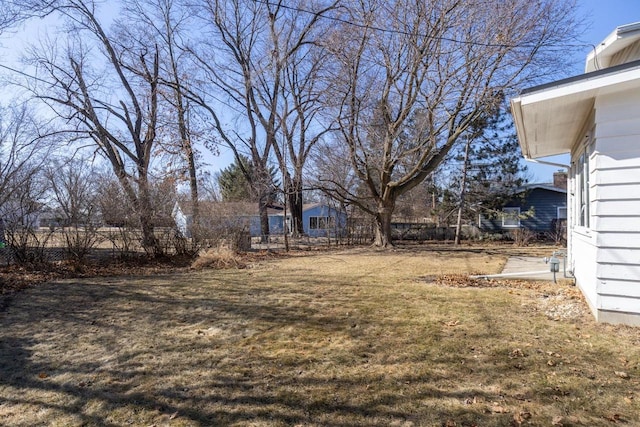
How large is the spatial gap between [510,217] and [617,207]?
2016 cm

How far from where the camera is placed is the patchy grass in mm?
2762

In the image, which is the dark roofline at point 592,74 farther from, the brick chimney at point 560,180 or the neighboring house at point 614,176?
the brick chimney at point 560,180

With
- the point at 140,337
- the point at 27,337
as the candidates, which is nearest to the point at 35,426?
the point at 140,337

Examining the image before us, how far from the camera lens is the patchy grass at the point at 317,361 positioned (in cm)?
276

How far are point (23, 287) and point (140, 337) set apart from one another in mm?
4679

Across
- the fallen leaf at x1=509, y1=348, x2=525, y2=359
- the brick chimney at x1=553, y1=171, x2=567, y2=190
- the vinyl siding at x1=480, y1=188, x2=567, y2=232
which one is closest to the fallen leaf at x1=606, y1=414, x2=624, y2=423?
the fallen leaf at x1=509, y1=348, x2=525, y2=359

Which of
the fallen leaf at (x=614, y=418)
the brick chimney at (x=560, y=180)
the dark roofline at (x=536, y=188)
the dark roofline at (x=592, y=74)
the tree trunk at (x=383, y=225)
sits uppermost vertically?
the brick chimney at (x=560, y=180)

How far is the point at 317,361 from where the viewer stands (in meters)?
3.68

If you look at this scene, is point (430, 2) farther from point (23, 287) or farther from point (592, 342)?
point (23, 287)

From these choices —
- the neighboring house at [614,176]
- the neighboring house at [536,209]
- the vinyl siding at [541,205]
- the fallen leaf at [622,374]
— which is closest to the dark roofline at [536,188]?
the neighboring house at [536,209]

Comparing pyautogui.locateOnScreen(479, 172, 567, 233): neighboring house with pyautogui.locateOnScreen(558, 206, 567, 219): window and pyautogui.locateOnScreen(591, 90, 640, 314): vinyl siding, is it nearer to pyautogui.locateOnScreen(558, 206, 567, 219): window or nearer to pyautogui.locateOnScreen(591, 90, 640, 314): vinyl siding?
pyautogui.locateOnScreen(558, 206, 567, 219): window

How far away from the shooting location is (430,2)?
12.7 meters

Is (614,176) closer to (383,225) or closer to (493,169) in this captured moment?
(383,225)

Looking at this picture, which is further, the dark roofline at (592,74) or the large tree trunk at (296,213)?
the large tree trunk at (296,213)
